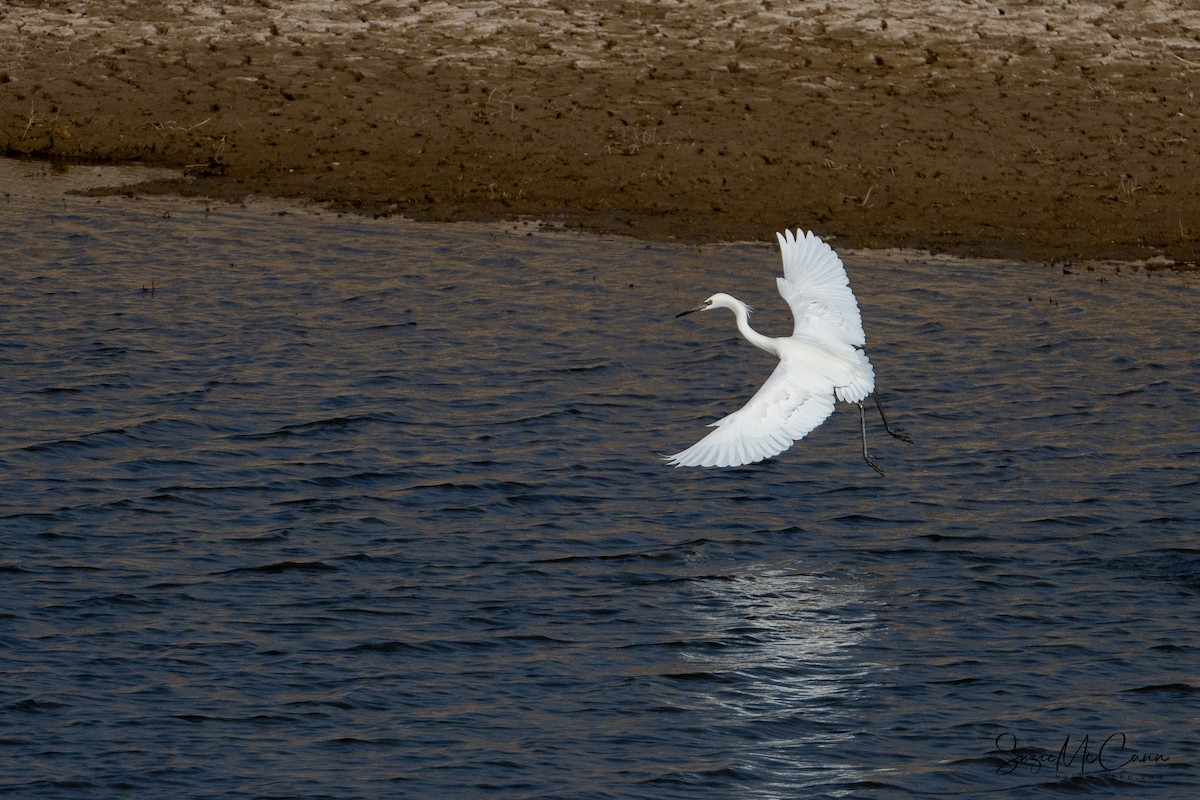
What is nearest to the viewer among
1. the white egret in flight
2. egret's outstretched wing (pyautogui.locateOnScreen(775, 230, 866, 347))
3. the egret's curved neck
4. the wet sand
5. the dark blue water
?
the dark blue water

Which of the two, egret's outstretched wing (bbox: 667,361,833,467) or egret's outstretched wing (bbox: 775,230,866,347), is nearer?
egret's outstretched wing (bbox: 667,361,833,467)

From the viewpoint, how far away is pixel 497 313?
52.5 feet

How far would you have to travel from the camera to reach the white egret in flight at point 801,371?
9.50 metres

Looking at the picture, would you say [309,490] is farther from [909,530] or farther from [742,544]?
[909,530]

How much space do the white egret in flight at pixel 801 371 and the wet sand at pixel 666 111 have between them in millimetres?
6433

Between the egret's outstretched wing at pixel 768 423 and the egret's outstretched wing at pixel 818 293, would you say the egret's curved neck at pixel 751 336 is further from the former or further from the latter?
the egret's outstretched wing at pixel 768 423

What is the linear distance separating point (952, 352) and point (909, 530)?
13.5 feet

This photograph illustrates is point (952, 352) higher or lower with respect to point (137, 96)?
lower

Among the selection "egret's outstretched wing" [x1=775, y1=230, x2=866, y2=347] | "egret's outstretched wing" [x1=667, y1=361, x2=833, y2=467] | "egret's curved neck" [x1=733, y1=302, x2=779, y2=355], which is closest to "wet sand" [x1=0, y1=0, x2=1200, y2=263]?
"egret's outstretched wing" [x1=775, y1=230, x2=866, y2=347]

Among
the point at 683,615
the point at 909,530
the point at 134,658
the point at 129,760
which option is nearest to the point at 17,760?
the point at 129,760

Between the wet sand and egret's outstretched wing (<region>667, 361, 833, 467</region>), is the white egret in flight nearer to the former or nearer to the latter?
egret's outstretched wing (<region>667, 361, 833, 467</region>)

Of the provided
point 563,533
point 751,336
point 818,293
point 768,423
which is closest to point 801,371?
point 768,423

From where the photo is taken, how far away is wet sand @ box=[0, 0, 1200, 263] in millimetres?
18750

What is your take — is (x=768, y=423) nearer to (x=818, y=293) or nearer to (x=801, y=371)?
(x=801, y=371)
